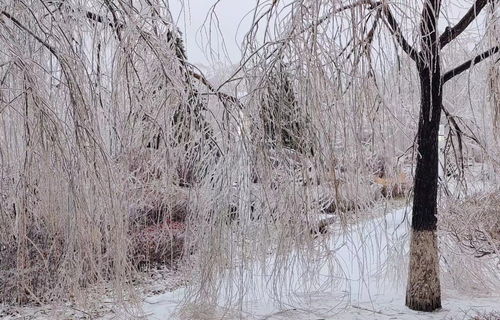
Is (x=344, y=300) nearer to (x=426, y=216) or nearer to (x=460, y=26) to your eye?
(x=426, y=216)

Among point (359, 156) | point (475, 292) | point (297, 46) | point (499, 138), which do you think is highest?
point (297, 46)

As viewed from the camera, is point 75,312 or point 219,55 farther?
point 75,312

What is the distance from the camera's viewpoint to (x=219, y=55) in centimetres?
381

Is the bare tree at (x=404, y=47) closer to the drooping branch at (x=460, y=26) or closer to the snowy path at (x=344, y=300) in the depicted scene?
the drooping branch at (x=460, y=26)

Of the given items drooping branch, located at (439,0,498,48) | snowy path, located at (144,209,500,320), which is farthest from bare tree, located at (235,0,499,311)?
snowy path, located at (144,209,500,320)

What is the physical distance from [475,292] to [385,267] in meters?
0.84

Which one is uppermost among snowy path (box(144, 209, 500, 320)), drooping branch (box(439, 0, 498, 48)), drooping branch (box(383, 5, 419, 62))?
drooping branch (box(439, 0, 498, 48))

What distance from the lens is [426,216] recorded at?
410cm

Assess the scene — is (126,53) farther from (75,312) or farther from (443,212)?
(75,312)

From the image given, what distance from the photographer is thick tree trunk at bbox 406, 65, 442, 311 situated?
13.3 ft

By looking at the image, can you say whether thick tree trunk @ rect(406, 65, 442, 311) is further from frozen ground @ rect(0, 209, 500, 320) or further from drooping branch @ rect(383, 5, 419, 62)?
drooping branch @ rect(383, 5, 419, 62)

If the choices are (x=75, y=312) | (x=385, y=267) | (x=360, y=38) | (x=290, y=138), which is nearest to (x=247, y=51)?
(x=290, y=138)

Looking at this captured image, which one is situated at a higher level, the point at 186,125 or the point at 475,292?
the point at 186,125

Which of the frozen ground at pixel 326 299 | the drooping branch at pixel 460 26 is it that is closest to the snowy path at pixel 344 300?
the frozen ground at pixel 326 299
